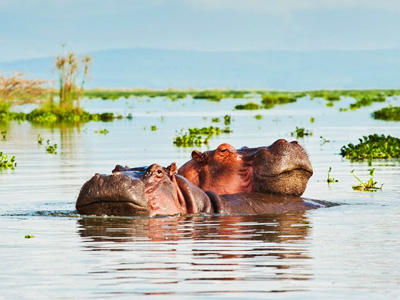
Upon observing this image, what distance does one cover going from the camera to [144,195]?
11094 millimetres

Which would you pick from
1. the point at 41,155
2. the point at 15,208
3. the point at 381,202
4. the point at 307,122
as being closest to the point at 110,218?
the point at 15,208

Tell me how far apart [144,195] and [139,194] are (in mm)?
104

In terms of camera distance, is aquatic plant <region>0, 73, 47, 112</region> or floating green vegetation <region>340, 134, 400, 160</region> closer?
floating green vegetation <region>340, 134, 400, 160</region>

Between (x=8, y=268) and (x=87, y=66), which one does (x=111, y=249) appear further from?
(x=87, y=66)

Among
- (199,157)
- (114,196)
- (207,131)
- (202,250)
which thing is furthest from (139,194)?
(207,131)

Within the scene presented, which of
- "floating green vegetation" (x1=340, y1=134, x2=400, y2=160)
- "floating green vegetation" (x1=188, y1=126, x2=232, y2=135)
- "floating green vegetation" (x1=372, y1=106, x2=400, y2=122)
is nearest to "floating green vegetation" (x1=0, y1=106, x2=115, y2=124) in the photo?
"floating green vegetation" (x1=372, y1=106, x2=400, y2=122)

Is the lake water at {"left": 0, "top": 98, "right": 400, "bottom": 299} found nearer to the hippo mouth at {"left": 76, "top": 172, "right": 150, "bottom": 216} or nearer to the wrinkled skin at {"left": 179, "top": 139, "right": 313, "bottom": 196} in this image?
the hippo mouth at {"left": 76, "top": 172, "right": 150, "bottom": 216}

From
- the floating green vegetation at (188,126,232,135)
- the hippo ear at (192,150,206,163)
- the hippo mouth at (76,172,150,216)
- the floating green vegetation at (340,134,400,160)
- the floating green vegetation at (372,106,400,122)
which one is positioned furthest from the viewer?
the floating green vegetation at (372,106,400,122)

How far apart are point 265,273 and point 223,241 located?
1.80 metres

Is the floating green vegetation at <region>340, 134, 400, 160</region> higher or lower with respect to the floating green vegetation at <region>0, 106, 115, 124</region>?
lower

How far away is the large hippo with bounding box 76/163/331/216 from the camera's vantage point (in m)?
10.9

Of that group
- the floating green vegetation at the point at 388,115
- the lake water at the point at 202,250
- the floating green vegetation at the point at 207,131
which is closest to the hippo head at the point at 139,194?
the lake water at the point at 202,250

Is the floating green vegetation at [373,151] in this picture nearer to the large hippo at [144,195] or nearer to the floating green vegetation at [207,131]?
the floating green vegetation at [207,131]

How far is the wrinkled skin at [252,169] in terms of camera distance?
1199 cm
